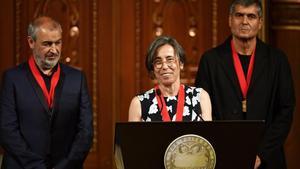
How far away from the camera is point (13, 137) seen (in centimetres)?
370

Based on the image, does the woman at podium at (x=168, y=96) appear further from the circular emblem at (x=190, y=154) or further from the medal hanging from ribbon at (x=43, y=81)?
the circular emblem at (x=190, y=154)

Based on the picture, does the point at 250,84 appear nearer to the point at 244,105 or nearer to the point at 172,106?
the point at 244,105

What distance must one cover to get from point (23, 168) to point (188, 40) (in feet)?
7.40

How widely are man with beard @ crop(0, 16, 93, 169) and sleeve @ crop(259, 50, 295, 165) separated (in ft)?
3.56

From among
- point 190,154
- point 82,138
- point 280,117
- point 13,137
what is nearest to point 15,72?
point 13,137

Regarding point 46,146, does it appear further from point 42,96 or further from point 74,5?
point 74,5

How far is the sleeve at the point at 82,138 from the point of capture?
12.3ft

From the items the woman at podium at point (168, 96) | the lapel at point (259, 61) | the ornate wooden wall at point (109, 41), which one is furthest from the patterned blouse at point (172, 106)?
the ornate wooden wall at point (109, 41)

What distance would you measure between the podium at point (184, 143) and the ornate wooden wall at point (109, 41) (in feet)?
8.31

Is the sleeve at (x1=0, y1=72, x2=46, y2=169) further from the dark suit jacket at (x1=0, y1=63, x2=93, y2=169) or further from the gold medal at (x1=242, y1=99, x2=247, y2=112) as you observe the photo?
the gold medal at (x1=242, y1=99, x2=247, y2=112)

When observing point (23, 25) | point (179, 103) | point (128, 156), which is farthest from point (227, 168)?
point (23, 25)

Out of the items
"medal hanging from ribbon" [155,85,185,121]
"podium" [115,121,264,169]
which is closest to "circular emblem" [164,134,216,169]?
"podium" [115,121,264,169]

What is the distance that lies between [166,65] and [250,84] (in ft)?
2.19

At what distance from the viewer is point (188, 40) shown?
18.1ft
